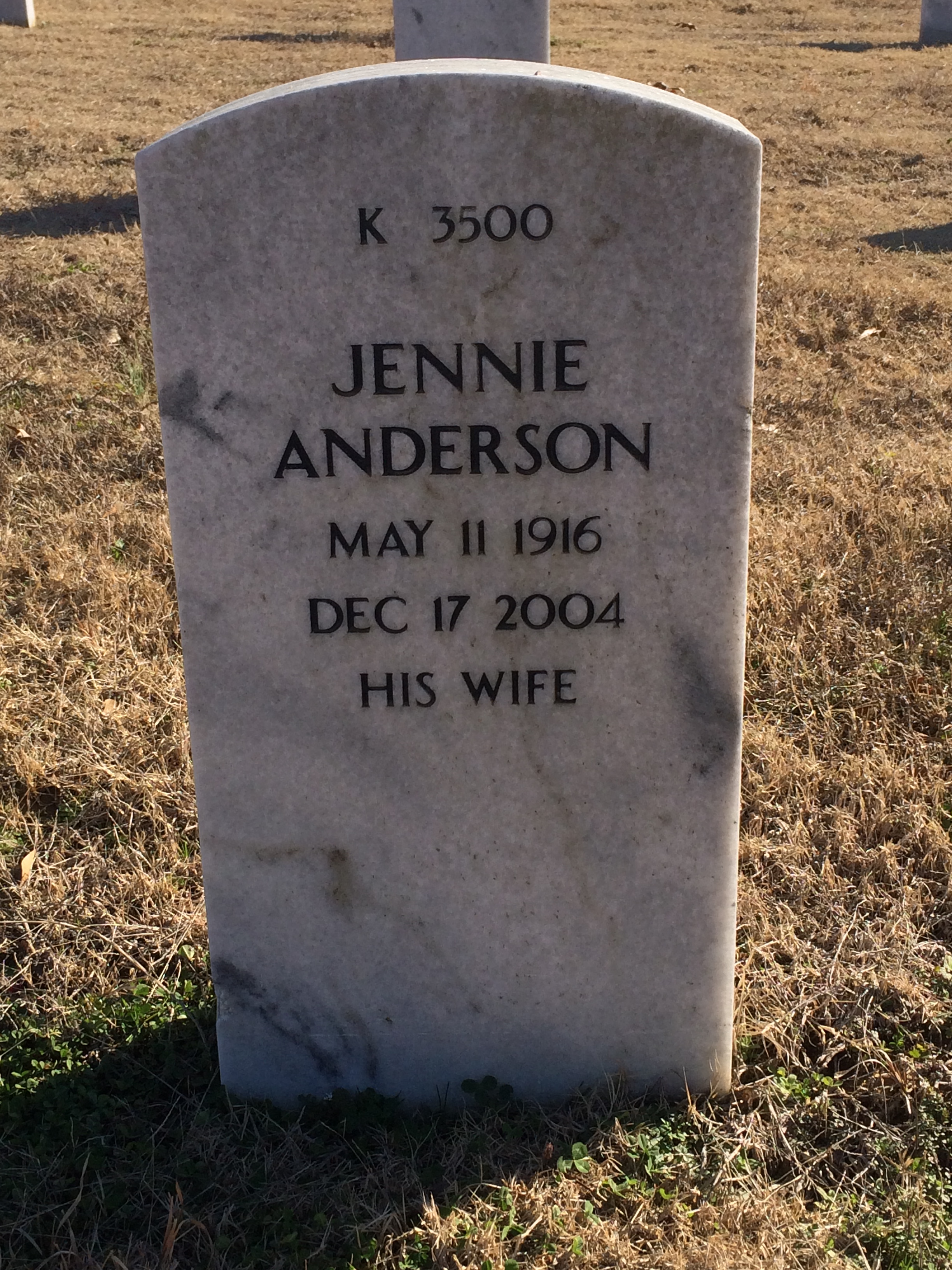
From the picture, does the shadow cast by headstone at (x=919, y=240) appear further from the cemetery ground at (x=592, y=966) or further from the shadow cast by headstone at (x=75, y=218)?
the shadow cast by headstone at (x=75, y=218)

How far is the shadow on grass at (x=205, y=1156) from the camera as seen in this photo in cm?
203

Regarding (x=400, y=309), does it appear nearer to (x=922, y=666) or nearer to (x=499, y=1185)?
(x=499, y=1185)

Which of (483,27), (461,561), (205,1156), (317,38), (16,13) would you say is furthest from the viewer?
(16,13)

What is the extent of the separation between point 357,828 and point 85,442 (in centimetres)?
328

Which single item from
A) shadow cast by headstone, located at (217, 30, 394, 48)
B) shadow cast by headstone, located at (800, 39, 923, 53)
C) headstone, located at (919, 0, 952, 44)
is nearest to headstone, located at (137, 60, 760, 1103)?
shadow cast by headstone, located at (217, 30, 394, 48)

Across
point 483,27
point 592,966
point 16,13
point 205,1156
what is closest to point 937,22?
point 483,27

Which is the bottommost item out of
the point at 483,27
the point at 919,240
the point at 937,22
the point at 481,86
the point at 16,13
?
the point at 919,240

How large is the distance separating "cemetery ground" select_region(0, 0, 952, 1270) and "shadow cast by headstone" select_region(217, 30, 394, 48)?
10.1m

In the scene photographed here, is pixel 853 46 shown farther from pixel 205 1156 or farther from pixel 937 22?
pixel 205 1156

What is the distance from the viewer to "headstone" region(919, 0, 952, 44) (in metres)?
15.9

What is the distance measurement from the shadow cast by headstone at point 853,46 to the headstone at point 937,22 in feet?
0.54

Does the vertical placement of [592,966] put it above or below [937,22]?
below

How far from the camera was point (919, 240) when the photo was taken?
788 centimetres

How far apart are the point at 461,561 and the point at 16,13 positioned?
16936 millimetres
